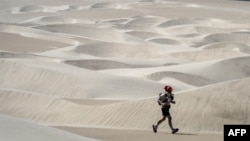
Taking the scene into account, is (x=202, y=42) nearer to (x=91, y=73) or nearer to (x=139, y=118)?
(x=91, y=73)

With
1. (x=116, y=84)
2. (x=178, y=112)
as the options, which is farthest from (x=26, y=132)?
(x=116, y=84)

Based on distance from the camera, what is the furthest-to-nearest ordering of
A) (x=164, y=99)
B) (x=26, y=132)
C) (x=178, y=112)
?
(x=178, y=112), (x=164, y=99), (x=26, y=132)

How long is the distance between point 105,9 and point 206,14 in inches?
382

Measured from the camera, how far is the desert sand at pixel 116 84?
11734mm

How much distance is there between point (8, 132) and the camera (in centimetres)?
779

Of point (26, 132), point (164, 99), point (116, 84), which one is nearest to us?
point (26, 132)

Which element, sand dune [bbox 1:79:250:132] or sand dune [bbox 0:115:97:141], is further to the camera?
sand dune [bbox 1:79:250:132]

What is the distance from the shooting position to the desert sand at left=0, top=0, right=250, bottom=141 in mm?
11734

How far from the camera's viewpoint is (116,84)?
18375 millimetres
